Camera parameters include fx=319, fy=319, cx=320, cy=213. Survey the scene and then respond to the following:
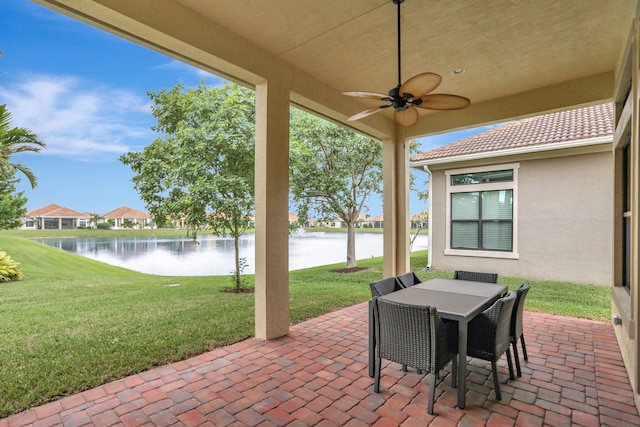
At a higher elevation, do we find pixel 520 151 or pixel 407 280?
pixel 520 151

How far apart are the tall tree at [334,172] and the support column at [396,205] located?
3.47 metres

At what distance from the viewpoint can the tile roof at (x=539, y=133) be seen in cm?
700

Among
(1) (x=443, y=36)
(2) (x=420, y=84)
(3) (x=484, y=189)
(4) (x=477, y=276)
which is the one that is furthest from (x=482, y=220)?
(2) (x=420, y=84)

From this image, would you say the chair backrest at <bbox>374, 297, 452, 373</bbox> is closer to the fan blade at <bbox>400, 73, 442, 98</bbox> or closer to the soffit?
the fan blade at <bbox>400, 73, 442, 98</bbox>

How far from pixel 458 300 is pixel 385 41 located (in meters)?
2.74

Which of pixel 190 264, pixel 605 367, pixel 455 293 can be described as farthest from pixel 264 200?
pixel 190 264

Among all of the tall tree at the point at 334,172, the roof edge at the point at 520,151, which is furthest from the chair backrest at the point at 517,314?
the tall tree at the point at 334,172

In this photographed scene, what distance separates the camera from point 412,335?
92.0 inches

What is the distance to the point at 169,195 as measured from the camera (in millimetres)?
6375

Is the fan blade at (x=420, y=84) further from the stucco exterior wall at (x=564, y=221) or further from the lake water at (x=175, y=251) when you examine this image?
the stucco exterior wall at (x=564, y=221)

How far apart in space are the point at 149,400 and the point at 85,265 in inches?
458

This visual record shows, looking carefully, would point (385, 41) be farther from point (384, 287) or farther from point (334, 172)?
point (334, 172)

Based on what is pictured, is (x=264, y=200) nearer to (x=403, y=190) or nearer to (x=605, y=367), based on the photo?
(x=403, y=190)

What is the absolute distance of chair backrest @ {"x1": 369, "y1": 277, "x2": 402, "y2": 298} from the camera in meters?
3.14
